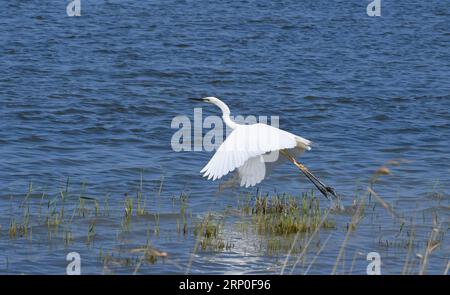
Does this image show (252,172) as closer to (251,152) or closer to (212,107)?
(251,152)

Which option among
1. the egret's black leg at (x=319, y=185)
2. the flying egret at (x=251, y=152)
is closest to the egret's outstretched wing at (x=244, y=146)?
the flying egret at (x=251, y=152)

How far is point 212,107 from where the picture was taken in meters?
15.1

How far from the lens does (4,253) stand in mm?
7703

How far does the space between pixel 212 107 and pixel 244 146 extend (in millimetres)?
6386

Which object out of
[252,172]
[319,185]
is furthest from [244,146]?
[319,185]

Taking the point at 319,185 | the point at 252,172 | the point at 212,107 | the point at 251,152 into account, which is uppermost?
the point at 212,107

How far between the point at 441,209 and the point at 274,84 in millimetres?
7149

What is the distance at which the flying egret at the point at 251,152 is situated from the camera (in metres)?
8.45

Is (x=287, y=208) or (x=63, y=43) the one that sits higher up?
(x=63, y=43)

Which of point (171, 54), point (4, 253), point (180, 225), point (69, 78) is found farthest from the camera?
point (171, 54)

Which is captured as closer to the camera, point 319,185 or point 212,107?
point 319,185
